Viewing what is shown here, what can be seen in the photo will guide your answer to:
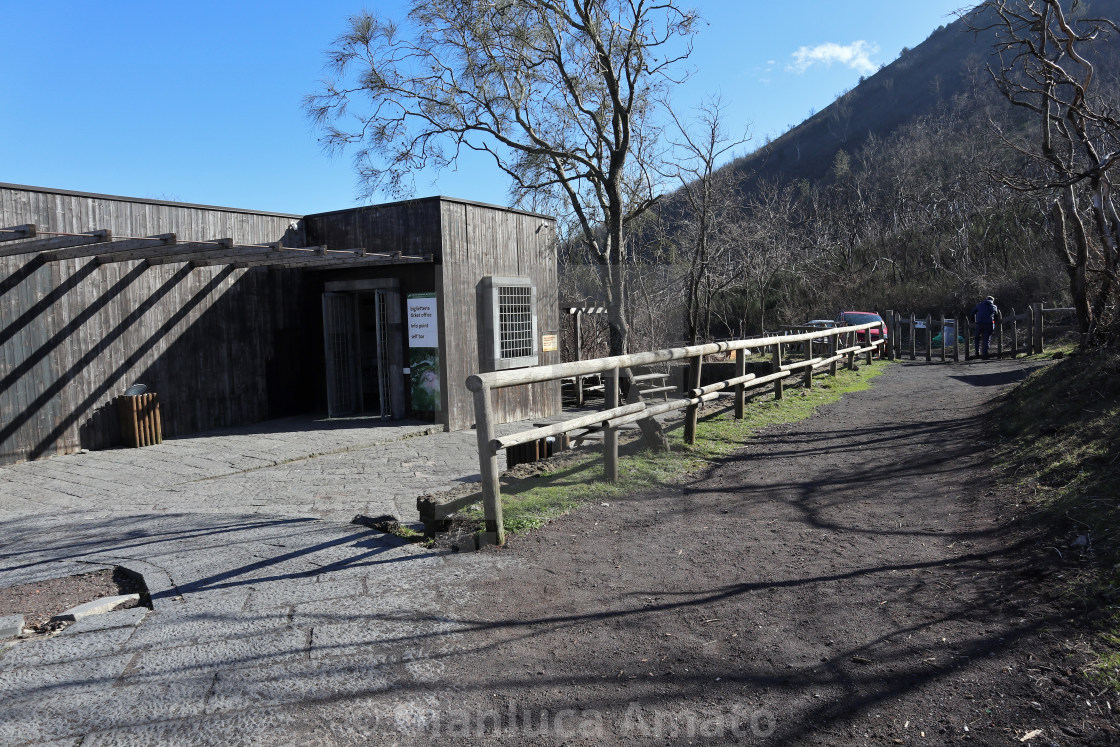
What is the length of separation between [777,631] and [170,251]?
907cm

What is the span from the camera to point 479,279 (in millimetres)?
12781

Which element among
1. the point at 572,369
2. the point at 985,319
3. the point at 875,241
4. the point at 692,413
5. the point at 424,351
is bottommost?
the point at 692,413

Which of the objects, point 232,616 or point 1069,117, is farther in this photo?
point 1069,117

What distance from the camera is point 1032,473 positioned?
18.1 ft

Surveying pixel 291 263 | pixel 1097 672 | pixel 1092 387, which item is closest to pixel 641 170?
pixel 291 263

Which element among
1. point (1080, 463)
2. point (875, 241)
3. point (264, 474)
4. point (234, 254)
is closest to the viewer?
point (1080, 463)

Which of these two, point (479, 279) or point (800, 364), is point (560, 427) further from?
point (800, 364)

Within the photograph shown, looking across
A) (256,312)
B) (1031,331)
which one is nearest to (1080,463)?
(256,312)

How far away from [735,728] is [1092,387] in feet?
18.4

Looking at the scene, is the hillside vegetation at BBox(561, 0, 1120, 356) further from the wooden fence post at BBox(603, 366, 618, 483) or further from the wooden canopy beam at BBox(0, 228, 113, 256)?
the wooden canopy beam at BBox(0, 228, 113, 256)

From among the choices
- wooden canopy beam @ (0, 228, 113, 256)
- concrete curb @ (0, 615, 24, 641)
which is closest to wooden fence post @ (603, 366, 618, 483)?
concrete curb @ (0, 615, 24, 641)

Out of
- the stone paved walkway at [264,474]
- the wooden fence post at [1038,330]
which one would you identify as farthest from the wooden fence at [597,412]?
the wooden fence post at [1038,330]

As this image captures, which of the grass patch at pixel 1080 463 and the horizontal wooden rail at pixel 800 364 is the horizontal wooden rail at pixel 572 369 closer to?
the grass patch at pixel 1080 463

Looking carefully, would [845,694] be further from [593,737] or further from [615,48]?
[615,48]
